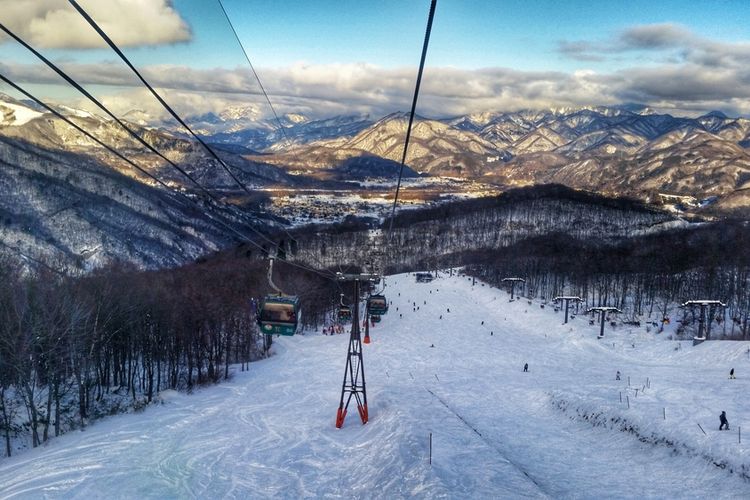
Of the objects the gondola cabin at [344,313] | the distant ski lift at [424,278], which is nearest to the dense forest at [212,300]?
the gondola cabin at [344,313]

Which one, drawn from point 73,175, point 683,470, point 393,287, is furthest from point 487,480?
Answer: point 73,175

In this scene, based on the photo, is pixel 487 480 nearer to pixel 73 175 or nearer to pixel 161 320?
pixel 161 320

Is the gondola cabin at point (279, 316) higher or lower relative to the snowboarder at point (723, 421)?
higher

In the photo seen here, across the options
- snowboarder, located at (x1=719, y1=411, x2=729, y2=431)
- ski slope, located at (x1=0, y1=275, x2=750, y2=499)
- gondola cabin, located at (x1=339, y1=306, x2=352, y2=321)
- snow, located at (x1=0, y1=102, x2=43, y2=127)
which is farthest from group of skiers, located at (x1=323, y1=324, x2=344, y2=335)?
snow, located at (x1=0, y1=102, x2=43, y2=127)

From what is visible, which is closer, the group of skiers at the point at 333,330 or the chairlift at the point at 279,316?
the chairlift at the point at 279,316

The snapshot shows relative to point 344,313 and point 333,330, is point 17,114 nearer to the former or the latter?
point 333,330

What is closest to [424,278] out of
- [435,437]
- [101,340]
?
[101,340]

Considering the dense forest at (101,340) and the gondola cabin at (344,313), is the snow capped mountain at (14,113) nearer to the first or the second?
the dense forest at (101,340)
